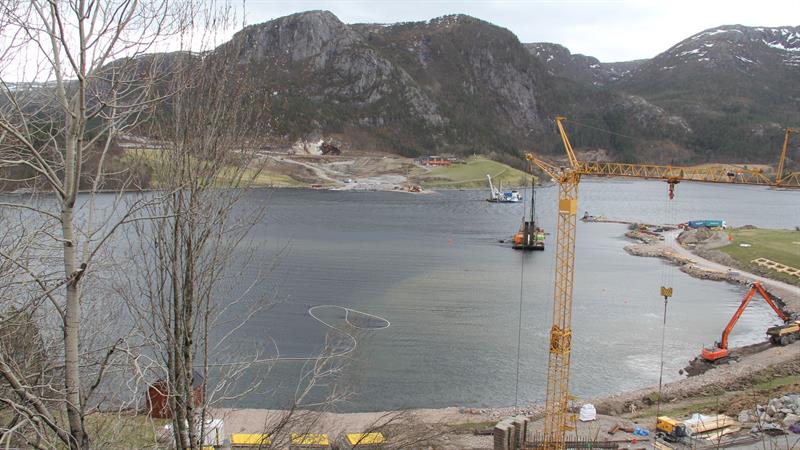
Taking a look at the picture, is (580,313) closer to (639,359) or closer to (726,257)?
(639,359)

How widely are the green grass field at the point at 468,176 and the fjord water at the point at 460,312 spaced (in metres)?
65.9

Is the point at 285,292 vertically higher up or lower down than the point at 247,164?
lower down

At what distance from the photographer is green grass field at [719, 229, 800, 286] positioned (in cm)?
4712

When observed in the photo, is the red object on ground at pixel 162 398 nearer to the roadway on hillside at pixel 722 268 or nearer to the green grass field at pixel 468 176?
the roadway on hillside at pixel 722 268

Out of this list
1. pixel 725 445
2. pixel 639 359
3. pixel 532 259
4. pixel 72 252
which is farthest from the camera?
pixel 532 259

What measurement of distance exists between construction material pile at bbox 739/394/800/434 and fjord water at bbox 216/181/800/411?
592 cm

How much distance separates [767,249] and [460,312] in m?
35.1

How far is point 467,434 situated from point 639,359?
41.5 ft

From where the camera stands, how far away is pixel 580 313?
3475cm

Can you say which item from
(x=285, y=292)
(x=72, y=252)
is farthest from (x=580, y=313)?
(x=72, y=252)

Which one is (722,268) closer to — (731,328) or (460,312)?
(731,328)

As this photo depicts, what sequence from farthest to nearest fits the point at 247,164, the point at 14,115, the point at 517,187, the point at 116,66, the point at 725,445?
the point at 517,187
the point at 725,445
the point at 247,164
the point at 14,115
the point at 116,66

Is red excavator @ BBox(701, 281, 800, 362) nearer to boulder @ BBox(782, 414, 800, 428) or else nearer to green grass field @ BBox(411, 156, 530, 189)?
boulder @ BBox(782, 414, 800, 428)

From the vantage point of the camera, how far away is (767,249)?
52.2 m
